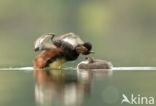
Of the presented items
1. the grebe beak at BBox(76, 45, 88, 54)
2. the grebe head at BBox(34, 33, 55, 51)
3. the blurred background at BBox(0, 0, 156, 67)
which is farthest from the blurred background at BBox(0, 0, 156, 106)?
the grebe beak at BBox(76, 45, 88, 54)

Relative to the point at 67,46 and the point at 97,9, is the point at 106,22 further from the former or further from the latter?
the point at 67,46

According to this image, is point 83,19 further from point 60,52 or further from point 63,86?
point 63,86

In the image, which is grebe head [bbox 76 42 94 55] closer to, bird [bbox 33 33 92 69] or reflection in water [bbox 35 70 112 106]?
bird [bbox 33 33 92 69]

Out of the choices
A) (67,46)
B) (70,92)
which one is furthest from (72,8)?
(70,92)

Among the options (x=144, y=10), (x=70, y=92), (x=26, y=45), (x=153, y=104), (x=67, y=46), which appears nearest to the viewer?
(x=153, y=104)

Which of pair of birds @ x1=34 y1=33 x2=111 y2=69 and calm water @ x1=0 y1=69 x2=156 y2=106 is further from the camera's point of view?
pair of birds @ x1=34 y1=33 x2=111 y2=69

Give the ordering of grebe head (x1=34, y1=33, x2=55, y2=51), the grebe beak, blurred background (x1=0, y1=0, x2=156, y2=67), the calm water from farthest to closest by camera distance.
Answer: blurred background (x1=0, y1=0, x2=156, y2=67), grebe head (x1=34, y1=33, x2=55, y2=51), the grebe beak, the calm water

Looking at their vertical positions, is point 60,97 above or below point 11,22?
below

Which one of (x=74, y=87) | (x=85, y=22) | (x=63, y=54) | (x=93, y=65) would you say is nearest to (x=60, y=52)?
(x=63, y=54)
